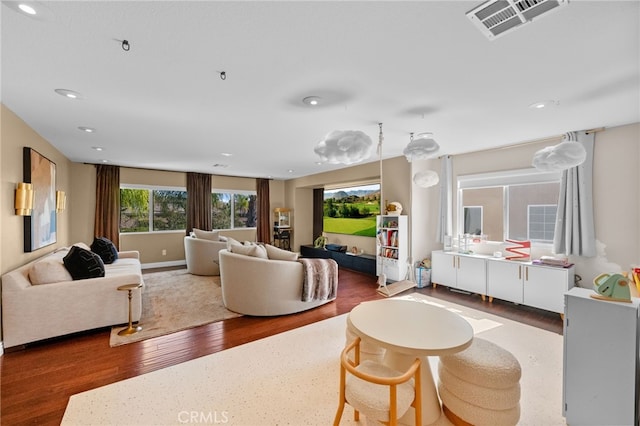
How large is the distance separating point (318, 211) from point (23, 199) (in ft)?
21.7

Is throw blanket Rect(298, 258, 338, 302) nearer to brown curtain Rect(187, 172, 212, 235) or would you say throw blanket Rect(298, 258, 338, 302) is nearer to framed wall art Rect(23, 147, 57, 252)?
framed wall art Rect(23, 147, 57, 252)

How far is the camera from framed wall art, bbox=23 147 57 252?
3158 mm

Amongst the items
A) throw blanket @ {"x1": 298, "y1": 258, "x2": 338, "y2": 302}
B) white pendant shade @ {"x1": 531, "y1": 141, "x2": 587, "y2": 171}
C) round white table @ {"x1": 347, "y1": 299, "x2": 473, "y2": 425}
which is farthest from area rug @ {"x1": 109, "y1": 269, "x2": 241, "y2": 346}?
white pendant shade @ {"x1": 531, "y1": 141, "x2": 587, "y2": 171}

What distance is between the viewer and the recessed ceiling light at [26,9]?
1.35 metres

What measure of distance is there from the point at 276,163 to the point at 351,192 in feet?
7.19

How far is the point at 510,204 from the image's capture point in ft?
14.7

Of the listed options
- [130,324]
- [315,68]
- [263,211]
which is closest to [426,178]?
[315,68]

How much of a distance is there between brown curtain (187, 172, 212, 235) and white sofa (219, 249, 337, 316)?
13.2 ft

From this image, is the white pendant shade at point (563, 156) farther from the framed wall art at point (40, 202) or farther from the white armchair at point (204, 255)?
the framed wall art at point (40, 202)

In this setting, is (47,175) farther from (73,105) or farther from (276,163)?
(276,163)

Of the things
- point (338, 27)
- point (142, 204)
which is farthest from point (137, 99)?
point (142, 204)

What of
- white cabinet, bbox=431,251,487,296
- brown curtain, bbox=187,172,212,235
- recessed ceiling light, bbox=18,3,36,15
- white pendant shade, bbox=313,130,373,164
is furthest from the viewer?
brown curtain, bbox=187,172,212,235

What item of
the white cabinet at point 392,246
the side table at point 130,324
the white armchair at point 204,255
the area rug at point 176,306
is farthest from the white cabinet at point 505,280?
the white armchair at point 204,255

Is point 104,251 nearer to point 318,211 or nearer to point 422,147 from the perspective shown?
point 422,147
